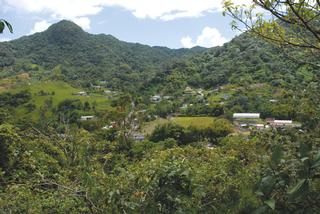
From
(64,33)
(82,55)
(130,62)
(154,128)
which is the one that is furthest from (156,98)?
(64,33)

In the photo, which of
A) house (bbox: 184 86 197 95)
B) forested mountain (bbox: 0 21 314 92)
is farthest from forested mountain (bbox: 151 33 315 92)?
house (bbox: 184 86 197 95)

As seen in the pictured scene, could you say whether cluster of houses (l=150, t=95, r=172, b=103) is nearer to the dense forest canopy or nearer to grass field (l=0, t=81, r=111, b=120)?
the dense forest canopy

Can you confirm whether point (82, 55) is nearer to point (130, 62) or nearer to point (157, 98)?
point (130, 62)

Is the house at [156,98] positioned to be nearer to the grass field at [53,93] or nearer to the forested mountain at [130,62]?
the forested mountain at [130,62]

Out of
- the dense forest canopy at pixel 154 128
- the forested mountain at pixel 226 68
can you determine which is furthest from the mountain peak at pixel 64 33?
the forested mountain at pixel 226 68

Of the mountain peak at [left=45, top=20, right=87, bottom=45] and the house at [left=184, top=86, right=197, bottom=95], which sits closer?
the house at [left=184, top=86, right=197, bottom=95]

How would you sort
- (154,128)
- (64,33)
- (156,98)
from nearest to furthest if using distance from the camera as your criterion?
(154,128)
(156,98)
(64,33)

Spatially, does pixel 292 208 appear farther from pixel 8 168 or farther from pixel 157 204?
pixel 8 168

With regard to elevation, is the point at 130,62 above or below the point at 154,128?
above
